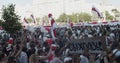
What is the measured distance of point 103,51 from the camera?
873cm

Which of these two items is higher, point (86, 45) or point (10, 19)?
point (86, 45)

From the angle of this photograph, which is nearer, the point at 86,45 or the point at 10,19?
the point at 86,45

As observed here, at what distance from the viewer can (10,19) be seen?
2242 cm

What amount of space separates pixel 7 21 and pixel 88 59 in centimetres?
1379

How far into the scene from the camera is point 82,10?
162 metres

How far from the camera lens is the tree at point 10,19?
2227 cm

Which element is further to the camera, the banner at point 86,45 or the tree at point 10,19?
the tree at point 10,19

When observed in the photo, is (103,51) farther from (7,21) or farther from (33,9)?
(33,9)

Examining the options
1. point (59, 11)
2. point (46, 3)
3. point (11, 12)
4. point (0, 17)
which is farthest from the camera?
point (46, 3)

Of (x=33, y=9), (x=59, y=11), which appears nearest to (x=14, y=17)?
(x=59, y=11)

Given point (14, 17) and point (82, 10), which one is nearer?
point (14, 17)

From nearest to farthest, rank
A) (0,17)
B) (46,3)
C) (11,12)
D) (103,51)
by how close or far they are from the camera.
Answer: (103,51) → (11,12) → (0,17) → (46,3)

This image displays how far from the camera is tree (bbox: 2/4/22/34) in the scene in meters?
22.3

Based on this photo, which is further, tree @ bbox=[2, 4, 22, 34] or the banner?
tree @ bbox=[2, 4, 22, 34]
